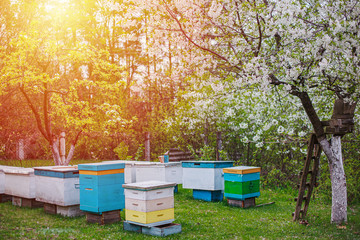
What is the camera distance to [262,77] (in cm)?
579

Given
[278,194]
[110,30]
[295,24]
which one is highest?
[110,30]

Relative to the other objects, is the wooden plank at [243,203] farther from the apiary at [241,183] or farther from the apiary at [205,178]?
the apiary at [205,178]

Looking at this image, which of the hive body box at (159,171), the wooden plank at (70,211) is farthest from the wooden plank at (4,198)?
the hive body box at (159,171)

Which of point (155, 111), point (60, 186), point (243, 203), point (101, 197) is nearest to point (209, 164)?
point (243, 203)

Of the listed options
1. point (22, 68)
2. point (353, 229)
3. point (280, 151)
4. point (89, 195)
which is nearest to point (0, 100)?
point (22, 68)

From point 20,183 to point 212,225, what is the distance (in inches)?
183

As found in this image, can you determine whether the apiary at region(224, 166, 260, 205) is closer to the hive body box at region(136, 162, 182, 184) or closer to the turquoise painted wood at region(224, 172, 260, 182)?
the turquoise painted wood at region(224, 172, 260, 182)

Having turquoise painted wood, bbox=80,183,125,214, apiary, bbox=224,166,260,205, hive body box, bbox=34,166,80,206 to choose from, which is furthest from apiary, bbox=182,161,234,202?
hive body box, bbox=34,166,80,206

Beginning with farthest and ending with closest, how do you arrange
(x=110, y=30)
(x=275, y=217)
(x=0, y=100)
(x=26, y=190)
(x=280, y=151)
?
(x=110, y=30)
(x=0, y=100)
(x=280, y=151)
(x=26, y=190)
(x=275, y=217)

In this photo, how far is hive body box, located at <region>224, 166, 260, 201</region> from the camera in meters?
8.23

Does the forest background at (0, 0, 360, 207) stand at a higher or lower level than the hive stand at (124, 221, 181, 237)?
higher

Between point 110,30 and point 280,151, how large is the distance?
14.9 metres

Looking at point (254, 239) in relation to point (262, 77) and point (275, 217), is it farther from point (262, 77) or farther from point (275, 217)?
point (262, 77)

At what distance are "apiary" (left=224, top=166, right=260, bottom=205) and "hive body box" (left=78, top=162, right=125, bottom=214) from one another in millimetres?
2791
